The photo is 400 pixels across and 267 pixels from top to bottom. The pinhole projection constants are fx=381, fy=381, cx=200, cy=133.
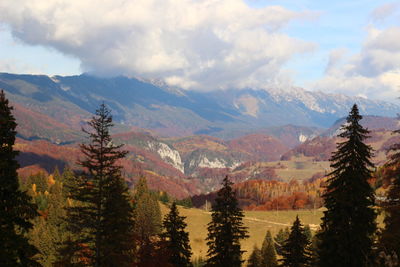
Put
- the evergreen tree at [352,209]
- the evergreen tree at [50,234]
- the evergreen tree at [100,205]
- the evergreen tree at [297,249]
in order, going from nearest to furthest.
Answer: the evergreen tree at [100,205]
the evergreen tree at [352,209]
the evergreen tree at [297,249]
the evergreen tree at [50,234]

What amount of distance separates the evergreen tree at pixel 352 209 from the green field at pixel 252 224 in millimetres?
76872

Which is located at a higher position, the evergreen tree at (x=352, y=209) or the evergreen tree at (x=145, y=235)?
the evergreen tree at (x=352, y=209)

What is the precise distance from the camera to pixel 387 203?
1922cm

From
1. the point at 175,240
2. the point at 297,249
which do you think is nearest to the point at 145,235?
the point at 175,240

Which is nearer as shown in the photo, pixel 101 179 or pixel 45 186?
pixel 101 179

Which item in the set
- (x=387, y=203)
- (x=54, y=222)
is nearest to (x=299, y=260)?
(x=387, y=203)

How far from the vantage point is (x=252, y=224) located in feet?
437

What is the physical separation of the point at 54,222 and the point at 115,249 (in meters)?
70.3

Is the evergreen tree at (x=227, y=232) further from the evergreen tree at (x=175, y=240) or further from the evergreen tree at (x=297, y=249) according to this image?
the evergreen tree at (x=297, y=249)

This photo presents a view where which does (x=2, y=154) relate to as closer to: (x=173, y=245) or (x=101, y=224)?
(x=101, y=224)

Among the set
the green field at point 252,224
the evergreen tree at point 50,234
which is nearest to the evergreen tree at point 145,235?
the evergreen tree at point 50,234

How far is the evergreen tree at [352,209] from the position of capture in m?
25.7

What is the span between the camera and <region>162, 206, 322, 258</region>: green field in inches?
4344

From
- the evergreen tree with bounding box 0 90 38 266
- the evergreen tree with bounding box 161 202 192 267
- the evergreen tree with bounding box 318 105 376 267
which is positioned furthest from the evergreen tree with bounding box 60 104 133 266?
the evergreen tree with bounding box 161 202 192 267
